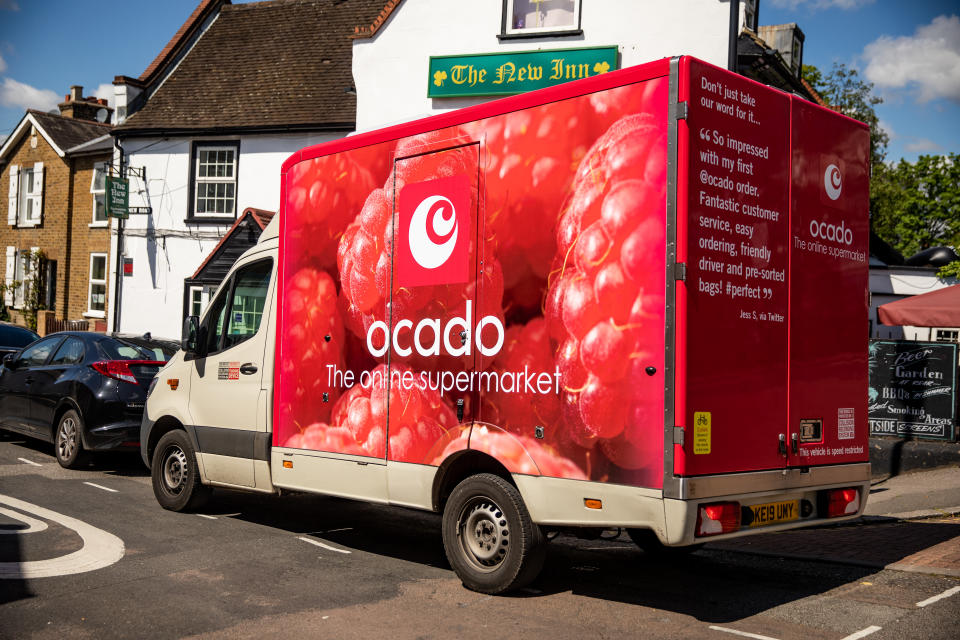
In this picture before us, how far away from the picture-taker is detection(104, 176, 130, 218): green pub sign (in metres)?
22.9

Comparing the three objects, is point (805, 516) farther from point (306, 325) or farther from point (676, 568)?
point (306, 325)

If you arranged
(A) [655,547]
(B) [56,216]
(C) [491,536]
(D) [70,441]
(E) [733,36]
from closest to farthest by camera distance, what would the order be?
(C) [491,536] < (A) [655,547] < (D) [70,441] < (E) [733,36] < (B) [56,216]

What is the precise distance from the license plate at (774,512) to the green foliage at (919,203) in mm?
45573

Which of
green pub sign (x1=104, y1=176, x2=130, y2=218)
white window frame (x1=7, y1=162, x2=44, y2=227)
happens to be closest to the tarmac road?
green pub sign (x1=104, y1=176, x2=130, y2=218)

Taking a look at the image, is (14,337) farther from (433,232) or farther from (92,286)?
(92,286)

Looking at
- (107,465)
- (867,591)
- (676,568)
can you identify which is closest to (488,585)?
(676,568)

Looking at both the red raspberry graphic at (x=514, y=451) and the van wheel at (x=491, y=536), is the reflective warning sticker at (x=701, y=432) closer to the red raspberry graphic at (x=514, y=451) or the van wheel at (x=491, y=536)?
the red raspberry graphic at (x=514, y=451)

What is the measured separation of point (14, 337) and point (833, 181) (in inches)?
532

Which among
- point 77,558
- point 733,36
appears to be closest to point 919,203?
point 733,36

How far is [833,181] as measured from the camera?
20.1 feet

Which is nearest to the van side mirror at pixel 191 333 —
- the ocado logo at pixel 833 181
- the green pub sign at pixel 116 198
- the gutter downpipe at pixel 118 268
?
the ocado logo at pixel 833 181

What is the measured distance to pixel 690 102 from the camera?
5145 millimetres

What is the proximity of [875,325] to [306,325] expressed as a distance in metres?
16.2

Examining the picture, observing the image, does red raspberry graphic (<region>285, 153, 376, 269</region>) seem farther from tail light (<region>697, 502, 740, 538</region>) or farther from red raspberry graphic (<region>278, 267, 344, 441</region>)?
tail light (<region>697, 502, 740, 538</region>)
